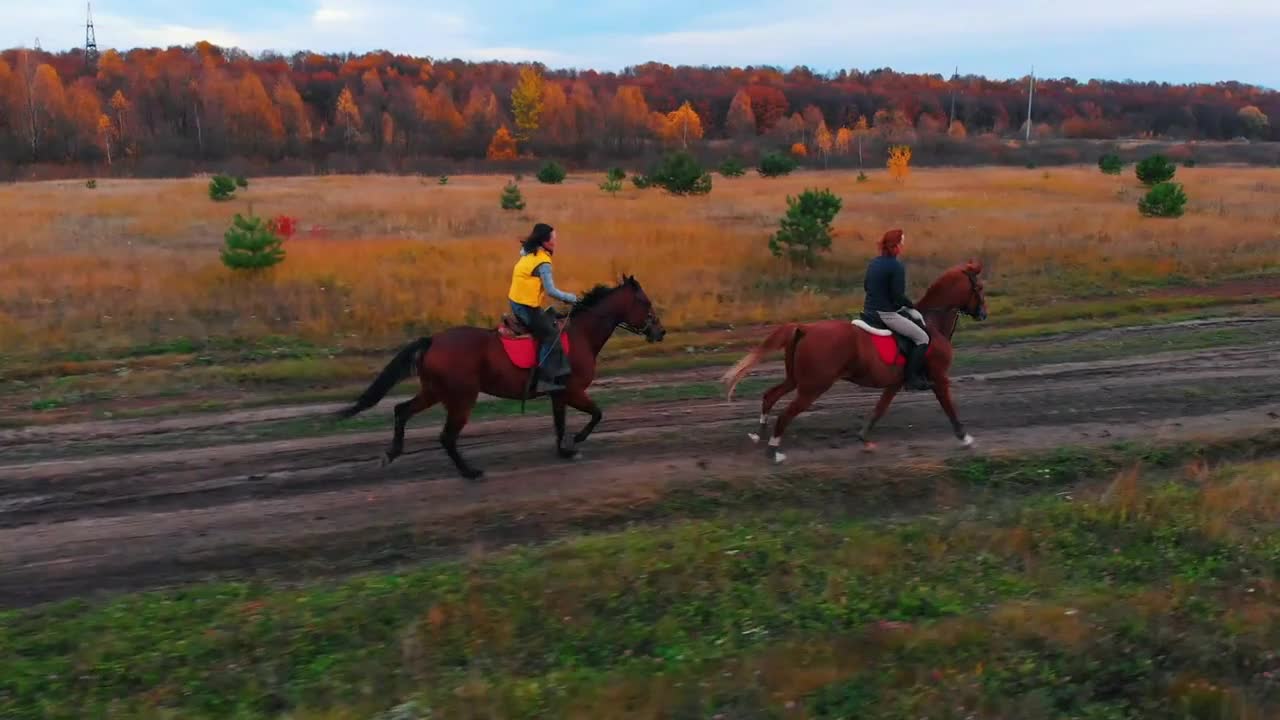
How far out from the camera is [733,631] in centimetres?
631

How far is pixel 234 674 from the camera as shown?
5.75 metres

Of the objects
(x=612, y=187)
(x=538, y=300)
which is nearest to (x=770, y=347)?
(x=538, y=300)

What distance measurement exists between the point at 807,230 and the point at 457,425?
1500 cm

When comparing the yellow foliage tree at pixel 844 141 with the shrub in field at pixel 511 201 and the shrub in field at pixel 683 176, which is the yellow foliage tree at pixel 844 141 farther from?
the shrub in field at pixel 511 201

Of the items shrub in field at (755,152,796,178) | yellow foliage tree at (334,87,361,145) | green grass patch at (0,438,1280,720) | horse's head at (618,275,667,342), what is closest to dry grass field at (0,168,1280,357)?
horse's head at (618,275,667,342)

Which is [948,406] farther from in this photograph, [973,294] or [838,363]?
[838,363]

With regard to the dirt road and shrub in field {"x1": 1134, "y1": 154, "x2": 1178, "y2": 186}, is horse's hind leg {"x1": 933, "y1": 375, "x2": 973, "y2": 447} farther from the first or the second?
shrub in field {"x1": 1134, "y1": 154, "x2": 1178, "y2": 186}

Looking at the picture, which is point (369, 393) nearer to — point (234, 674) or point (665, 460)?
point (665, 460)

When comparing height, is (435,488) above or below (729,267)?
below

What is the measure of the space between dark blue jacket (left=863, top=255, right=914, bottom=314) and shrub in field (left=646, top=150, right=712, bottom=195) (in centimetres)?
3150

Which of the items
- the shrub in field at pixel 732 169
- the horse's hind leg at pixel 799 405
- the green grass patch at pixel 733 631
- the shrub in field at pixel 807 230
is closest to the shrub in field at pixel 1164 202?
the shrub in field at pixel 807 230

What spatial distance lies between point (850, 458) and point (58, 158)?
97.9 m

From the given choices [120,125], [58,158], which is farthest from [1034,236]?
[120,125]

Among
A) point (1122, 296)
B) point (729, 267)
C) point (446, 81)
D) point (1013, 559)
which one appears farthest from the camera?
point (446, 81)
